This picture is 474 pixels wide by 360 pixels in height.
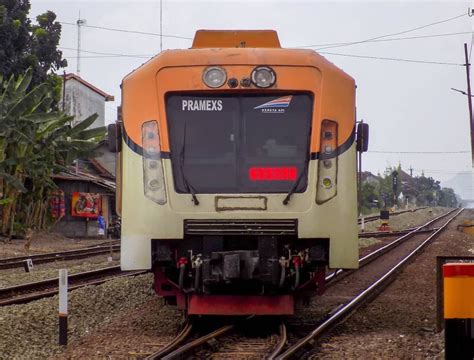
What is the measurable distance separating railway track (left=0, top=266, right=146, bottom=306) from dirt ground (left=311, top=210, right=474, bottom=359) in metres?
4.73

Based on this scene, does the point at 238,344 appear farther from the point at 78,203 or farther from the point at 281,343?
the point at 78,203

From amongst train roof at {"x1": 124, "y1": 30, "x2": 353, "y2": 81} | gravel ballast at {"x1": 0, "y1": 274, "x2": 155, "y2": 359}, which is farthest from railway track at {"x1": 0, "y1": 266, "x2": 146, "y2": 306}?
train roof at {"x1": 124, "y1": 30, "x2": 353, "y2": 81}

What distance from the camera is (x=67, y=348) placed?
6871 mm

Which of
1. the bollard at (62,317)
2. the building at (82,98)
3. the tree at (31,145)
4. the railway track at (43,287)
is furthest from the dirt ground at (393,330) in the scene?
the building at (82,98)

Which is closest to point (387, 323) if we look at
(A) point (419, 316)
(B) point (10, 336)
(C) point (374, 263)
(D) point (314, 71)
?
(A) point (419, 316)

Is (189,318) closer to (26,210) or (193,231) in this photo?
(193,231)

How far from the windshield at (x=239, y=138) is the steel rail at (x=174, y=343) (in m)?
1.49

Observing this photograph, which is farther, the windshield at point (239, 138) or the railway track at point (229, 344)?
the windshield at point (239, 138)

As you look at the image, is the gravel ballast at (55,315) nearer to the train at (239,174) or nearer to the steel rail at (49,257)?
the train at (239,174)

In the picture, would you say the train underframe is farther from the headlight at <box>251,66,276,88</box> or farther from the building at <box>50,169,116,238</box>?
the building at <box>50,169,116,238</box>

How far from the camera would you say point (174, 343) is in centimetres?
634

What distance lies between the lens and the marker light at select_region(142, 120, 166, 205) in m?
7.02

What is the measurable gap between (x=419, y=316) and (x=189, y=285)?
10.9ft

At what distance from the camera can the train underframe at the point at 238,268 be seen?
6.80 meters
